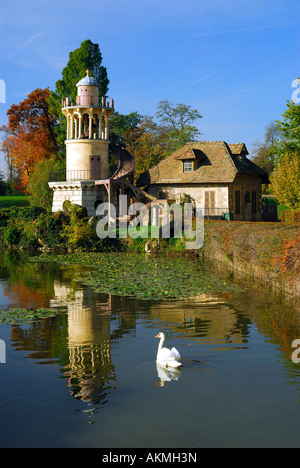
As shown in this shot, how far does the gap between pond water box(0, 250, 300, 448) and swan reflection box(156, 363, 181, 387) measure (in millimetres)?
26

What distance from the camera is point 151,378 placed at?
1116 centimetres

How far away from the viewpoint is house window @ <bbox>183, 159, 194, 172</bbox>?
45281 mm

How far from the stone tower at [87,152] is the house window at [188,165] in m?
6.76

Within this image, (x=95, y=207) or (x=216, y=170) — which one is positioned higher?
(x=216, y=170)

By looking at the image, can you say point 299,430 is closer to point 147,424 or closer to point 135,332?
point 147,424

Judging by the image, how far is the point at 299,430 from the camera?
8.66 metres

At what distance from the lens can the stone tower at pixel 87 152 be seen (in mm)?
45406

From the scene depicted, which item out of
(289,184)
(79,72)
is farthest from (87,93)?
(289,184)

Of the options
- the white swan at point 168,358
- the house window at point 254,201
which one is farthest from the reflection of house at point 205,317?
the house window at point 254,201

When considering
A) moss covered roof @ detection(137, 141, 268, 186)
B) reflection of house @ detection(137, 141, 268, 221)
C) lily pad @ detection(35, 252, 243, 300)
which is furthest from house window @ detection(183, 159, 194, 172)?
lily pad @ detection(35, 252, 243, 300)

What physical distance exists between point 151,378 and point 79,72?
47077mm

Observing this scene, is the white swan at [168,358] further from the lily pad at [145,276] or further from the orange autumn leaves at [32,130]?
the orange autumn leaves at [32,130]
